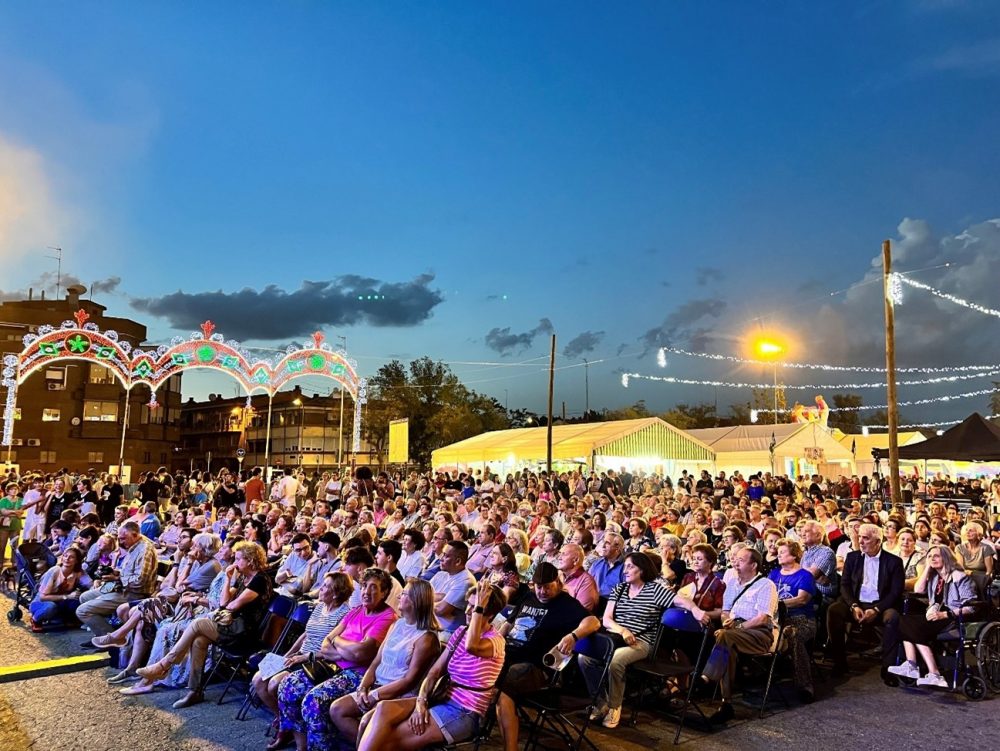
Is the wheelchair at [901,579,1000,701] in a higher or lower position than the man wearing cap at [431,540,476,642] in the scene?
lower

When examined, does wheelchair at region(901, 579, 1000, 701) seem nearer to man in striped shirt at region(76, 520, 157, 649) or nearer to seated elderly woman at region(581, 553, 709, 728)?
seated elderly woman at region(581, 553, 709, 728)

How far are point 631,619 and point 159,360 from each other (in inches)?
868

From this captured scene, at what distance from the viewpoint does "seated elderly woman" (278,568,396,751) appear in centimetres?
405

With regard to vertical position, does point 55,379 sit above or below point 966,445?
above

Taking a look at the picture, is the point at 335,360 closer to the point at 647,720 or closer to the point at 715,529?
the point at 715,529

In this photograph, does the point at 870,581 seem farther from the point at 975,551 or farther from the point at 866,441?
the point at 866,441

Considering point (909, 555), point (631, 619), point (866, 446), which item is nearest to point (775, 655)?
point (631, 619)

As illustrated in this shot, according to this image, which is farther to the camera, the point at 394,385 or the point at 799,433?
the point at 394,385

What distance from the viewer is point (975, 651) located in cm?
550

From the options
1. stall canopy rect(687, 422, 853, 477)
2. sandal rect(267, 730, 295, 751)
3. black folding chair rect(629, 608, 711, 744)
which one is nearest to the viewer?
sandal rect(267, 730, 295, 751)

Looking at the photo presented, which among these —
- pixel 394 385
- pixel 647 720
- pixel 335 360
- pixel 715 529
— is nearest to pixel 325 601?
pixel 647 720

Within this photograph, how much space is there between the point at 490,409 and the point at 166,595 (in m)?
44.0

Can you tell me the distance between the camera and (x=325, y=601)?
483cm

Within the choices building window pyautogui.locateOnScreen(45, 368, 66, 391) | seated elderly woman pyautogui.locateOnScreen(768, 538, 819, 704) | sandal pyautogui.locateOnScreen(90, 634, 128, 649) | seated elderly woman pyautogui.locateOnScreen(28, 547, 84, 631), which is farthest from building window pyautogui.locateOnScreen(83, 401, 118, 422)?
seated elderly woman pyautogui.locateOnScreen(768, 538, 819, 704)
